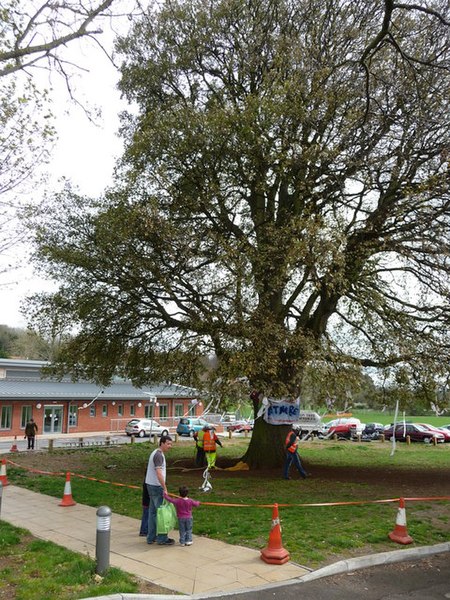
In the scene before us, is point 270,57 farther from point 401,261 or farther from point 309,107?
point 401,261

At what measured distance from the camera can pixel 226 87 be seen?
17.2 m

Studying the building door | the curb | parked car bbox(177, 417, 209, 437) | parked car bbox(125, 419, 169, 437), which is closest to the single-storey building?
the building door

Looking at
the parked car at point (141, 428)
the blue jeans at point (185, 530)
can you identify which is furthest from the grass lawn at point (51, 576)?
the parked car at point (141, 428)

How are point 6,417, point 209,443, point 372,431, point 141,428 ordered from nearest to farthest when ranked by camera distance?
point 209,443, point 6,417, point 372,431, point 141,428

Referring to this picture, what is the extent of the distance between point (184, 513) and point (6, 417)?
37.2m

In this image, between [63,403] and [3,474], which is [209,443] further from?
[63,403]

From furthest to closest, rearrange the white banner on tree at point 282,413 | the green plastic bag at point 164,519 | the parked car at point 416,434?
the parked car at point 416,434 < the white banner on tree at point 282,413 < the green plastic bag at point 164,519

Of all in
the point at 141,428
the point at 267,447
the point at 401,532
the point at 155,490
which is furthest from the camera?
the point at 141,428

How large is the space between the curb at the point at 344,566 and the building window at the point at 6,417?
3865 centimetres

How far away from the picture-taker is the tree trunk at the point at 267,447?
60.1 ft

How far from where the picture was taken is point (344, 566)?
744cm

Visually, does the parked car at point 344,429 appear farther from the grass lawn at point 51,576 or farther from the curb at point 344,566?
the grass lawn at point 51,576

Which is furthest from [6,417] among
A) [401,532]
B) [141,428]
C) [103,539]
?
[401,532]

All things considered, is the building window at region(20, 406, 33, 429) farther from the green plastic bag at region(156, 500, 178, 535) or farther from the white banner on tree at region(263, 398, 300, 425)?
the green plastic bag at region(156, 500, 178, 535)
